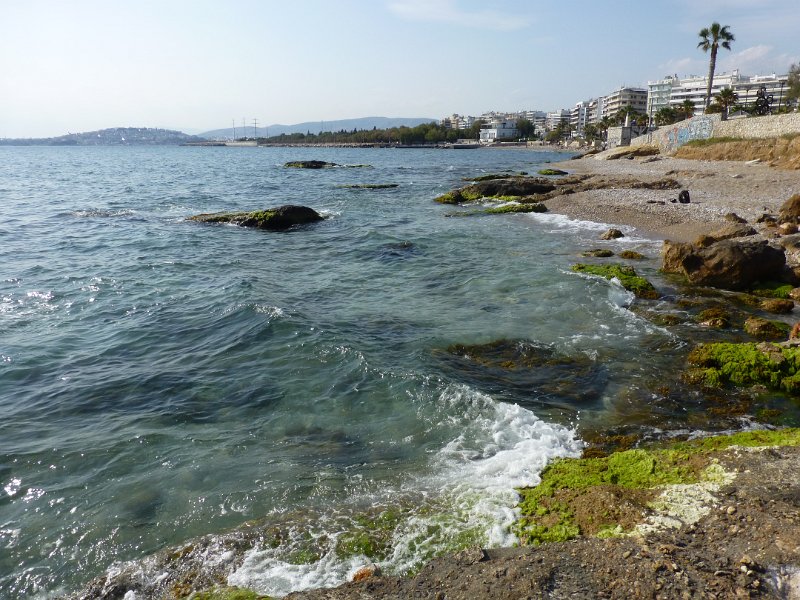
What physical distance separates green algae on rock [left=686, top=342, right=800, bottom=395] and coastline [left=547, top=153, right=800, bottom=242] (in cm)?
1399

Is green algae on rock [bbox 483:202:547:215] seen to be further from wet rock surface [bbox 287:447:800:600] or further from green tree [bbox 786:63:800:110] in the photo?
green tree [bbox 786:63:800:110]

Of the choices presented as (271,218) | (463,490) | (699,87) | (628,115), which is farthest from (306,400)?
(699,87)

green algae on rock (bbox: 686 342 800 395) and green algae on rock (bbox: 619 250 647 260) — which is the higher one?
green algae on rock (bbox: 619 250 647 260)

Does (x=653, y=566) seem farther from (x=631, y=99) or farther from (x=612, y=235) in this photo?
(x=631, y=99)

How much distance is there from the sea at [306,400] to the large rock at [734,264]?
1201mm

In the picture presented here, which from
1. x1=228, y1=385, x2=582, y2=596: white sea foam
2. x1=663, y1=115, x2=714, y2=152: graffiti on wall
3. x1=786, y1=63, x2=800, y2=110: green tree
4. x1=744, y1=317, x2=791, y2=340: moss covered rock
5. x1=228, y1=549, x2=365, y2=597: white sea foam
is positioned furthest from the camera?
x1=786, y1=63, x2=800, y2=110: green tree

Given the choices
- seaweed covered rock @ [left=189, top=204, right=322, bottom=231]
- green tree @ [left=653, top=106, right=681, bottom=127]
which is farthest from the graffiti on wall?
seaweed covered rock @ [left=189, top=204, right=322, bottom=231]

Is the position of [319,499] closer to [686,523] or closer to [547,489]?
[547,489]

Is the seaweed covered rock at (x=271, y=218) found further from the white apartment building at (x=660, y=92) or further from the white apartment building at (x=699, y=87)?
the white apartment building at (x=660, y=92)

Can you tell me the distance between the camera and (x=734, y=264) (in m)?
16.8

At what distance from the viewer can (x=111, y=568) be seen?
684cm

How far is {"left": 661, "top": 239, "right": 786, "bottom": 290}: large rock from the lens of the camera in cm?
1678

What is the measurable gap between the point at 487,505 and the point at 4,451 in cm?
900

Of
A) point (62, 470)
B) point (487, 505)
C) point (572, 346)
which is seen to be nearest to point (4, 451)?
point (62, 470)
